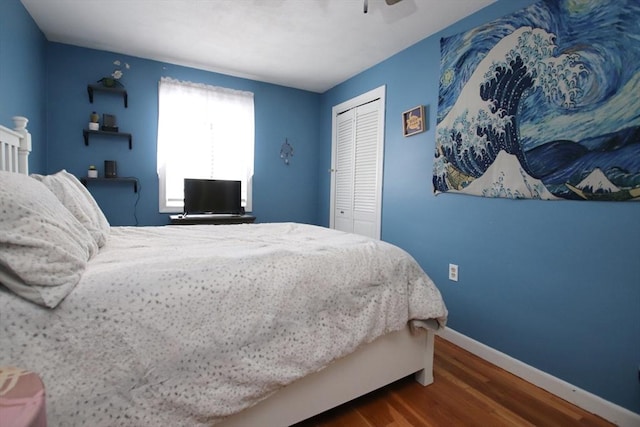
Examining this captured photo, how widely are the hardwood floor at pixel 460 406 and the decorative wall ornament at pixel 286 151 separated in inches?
117

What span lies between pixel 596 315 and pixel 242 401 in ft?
6.03

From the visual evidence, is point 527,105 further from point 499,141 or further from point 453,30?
point 453,30

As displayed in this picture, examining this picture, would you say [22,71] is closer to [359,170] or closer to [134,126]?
[134,126]

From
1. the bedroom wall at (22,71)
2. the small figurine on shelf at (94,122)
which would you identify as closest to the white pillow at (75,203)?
the bedroom wall at (22,71)

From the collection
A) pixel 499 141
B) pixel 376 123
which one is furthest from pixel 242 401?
pixel 376 123

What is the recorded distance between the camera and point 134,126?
316 cm

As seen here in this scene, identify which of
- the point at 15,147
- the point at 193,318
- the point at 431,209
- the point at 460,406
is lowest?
the point at 460,406

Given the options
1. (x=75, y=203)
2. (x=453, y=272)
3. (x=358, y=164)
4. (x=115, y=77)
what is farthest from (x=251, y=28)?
(x=453, y=272)

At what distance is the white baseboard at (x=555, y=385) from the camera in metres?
1.47

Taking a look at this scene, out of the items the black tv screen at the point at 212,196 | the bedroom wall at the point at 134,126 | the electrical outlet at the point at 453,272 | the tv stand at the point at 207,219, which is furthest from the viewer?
the black tv screen at the point at 212,196

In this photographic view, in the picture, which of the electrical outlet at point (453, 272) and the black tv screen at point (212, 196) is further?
the black tv screen at point (212, 196)

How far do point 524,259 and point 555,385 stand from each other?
2.36 ft

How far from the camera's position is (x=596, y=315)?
5.21 feet

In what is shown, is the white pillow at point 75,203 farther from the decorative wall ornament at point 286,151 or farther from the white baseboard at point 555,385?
the decorative wall ornament at point 286,151
